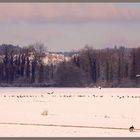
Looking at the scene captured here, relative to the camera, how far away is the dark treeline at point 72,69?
94.0 metres

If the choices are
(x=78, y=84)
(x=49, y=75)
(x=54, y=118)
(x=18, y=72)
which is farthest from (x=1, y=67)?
(x=54, y=118)

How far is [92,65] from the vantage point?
9606cm

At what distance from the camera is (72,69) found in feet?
312

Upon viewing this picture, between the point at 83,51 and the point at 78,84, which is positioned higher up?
the point at 83,51

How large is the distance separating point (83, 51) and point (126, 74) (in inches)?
428

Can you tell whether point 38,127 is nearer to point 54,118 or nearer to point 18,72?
point 54,118

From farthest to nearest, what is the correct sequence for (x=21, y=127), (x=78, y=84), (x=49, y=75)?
(x=49, y=75)
(x=78, y=84)
(x=21, y=127)

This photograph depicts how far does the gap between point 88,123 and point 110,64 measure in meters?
79.9

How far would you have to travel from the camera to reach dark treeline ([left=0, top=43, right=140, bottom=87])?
94000 mm

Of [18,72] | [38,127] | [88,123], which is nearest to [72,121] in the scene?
[88,123]

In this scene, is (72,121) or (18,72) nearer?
(72,121)

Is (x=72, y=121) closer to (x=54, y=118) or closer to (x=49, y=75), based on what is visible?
(x=54, y=118)

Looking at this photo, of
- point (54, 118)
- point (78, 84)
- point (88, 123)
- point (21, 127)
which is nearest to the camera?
point (21, 127)

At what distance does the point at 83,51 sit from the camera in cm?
9875
